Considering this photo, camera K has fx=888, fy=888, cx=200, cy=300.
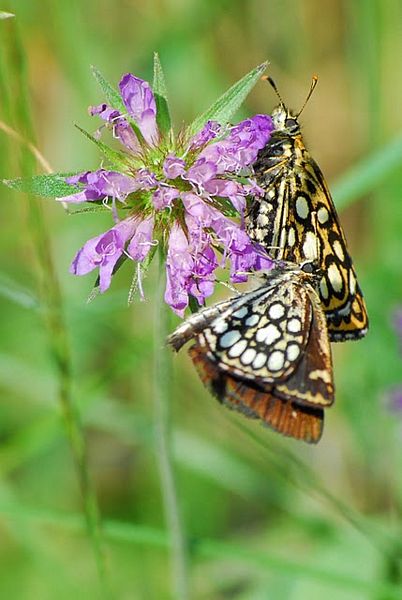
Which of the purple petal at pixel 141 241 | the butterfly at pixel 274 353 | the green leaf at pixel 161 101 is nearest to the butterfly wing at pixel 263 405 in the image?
the butterfly at pixel 274 353

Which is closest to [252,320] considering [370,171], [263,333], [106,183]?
[263,333]

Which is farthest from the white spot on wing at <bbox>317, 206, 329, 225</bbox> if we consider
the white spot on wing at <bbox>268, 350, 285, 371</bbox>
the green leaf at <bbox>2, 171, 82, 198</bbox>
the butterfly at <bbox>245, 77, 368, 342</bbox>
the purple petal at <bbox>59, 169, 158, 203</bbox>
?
the green leaf at <bbox>2, 171, 82, 198</bbox>

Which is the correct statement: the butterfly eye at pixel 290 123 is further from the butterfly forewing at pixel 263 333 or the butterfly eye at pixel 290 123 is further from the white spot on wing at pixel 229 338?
the white spot on wing at pixel 229 338

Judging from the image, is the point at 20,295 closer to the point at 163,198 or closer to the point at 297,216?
the point at 163,198

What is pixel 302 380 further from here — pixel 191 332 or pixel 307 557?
pixel 307 557

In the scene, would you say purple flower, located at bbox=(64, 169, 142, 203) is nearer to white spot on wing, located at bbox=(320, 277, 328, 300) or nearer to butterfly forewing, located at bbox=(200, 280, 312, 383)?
butterfly forewing, located at bbox=(200, 280, 312, 383)

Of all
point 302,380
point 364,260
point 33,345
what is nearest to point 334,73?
point 364,260
